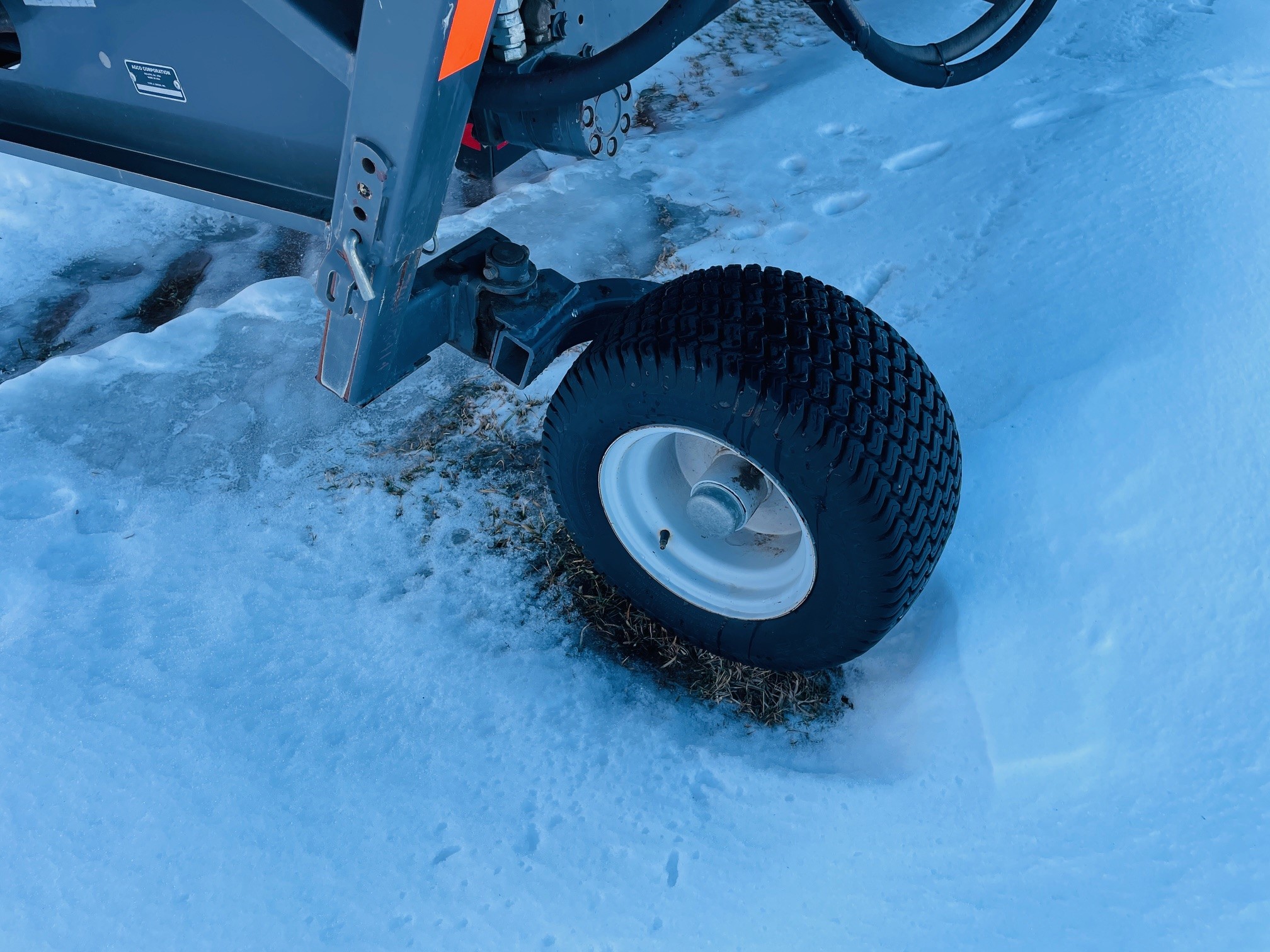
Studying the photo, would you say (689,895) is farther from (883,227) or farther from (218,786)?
(883,227)

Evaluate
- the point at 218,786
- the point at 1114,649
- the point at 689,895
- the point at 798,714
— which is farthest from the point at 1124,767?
the point at 218,786

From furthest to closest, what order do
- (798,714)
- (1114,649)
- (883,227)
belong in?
(883,227) → (798,714) → (1114,649)

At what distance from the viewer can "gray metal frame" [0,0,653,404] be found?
1426 millimetres

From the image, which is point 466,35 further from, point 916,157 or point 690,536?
point 916,157

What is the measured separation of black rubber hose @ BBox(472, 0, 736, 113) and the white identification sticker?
67 centimetres

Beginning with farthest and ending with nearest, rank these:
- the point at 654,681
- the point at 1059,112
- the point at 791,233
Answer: the point at 1059,112, the point at 791,233, the point at 654,681

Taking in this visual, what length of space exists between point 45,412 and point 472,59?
1678 mm

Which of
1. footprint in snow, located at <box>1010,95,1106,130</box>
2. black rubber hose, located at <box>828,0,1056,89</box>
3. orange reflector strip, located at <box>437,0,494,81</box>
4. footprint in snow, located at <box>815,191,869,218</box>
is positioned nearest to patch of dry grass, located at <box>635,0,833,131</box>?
footprint in snow, located at <box>815,191,869,218</box>

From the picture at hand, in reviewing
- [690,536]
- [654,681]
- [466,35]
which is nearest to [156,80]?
[466,35]

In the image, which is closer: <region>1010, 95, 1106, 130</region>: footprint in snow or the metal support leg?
the metal support leg

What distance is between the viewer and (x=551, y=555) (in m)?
2.10

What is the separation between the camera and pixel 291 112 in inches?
69.8

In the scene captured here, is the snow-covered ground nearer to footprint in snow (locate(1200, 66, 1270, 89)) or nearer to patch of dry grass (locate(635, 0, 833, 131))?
footprint in snow (locate(1200, 66, 1270, 89))

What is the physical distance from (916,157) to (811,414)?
2.20m
